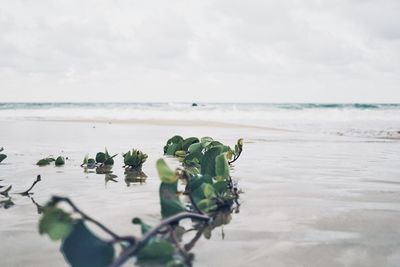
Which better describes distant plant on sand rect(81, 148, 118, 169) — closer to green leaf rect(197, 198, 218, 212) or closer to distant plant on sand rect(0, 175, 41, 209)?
distant plant on sand rect(0, 175, 41, 209)

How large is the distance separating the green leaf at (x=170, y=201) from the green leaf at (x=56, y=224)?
0.45 metres

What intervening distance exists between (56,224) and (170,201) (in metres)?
0.47

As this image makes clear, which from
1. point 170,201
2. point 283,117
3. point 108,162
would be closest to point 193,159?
point 108,162

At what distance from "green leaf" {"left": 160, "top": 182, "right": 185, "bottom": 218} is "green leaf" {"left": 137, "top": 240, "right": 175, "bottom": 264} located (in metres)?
0.30

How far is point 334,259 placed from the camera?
53.8 inches

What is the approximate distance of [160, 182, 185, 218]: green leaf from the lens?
1356 millimetres

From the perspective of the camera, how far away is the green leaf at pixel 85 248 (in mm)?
948

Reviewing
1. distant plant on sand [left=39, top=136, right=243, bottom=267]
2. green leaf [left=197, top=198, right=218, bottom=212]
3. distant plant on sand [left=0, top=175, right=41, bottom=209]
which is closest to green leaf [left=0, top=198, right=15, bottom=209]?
distant plant on sand [left=0, top=175, right=41, bottom=209]

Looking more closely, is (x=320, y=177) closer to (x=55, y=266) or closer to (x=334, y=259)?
(x=334, y=259)

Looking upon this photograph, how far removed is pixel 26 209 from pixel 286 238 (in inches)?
46.6

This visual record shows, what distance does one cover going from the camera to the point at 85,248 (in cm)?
95

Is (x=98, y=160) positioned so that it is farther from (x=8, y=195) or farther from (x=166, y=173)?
(x=166, y=173)

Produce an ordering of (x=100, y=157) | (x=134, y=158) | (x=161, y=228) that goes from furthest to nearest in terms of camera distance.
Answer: (x=100, y=157) < (x=134, y=158) < (x=161, y=228)

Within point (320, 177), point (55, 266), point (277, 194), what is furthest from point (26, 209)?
point (320, 177)
